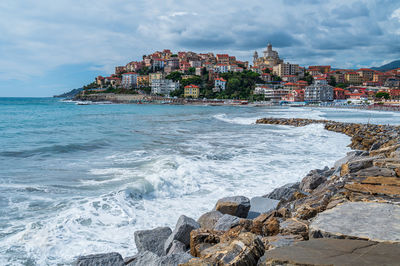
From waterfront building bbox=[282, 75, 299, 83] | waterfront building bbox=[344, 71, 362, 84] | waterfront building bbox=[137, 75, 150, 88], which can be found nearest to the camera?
waterfront building bbox=[282, 75, 299, 83]

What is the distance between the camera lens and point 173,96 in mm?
124188

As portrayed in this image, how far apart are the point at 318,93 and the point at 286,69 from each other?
38706 millimetres

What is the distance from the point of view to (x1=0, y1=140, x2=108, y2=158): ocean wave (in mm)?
13844

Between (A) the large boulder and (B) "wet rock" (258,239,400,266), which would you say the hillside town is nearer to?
(A) the large boulder

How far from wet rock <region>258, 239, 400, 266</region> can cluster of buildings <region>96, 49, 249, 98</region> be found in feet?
382

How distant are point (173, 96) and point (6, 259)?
121 meters

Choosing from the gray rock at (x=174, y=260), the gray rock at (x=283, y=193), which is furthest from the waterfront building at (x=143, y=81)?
the gray rock at (x=174, y=260)

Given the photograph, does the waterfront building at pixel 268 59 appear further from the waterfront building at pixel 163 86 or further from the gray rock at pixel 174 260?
the gray rock at pixel 174 260

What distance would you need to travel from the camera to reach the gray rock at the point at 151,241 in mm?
4656

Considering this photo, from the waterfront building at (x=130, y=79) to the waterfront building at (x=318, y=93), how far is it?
257 ft

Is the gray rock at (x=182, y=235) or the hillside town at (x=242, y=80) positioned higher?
the hillside town at (x=242, y=80)

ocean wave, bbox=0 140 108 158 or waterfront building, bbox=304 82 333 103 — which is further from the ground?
waterfront building, bbox=304 82 333 103

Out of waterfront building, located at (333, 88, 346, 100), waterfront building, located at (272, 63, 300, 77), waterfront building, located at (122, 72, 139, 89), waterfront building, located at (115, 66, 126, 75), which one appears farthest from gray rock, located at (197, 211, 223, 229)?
waterfront building, located at (115, 66, 126, 75)

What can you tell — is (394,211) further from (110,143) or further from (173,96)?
(173,96)
